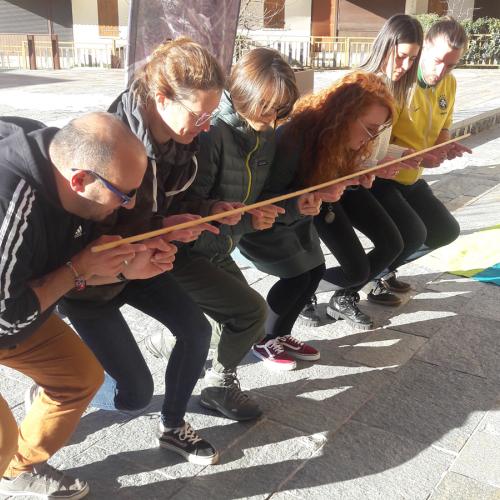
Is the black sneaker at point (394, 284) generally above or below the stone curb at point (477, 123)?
below

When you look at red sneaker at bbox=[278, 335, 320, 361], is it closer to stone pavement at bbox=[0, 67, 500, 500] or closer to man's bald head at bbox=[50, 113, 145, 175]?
stone pavement at bbox=[0, 67, 500, 500]

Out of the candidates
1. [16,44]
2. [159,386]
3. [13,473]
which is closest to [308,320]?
[159,386]

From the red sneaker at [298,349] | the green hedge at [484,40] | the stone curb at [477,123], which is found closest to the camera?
the red sneaker at [298,349]

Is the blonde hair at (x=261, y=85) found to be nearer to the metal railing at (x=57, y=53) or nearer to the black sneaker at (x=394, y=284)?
the black sneaker at (x=394, y=284)

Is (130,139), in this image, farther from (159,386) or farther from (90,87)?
(90,87)

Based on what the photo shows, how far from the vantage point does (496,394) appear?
3104 mm

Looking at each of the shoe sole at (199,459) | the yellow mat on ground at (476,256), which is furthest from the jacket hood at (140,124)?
the yellow mat on ground at (476,256)

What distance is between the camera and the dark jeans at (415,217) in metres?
3.79

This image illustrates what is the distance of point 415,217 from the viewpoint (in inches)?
150

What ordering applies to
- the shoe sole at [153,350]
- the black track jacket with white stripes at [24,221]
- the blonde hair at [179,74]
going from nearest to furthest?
the black track jacket with white stripes at [24,221], the blonde hair at [179,74], the shoe sole at [153,350]

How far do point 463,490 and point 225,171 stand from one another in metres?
1.56

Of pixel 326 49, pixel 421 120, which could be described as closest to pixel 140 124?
pixel 421 120

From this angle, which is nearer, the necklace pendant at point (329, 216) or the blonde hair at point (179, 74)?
the blonde hair at point (179, 74)

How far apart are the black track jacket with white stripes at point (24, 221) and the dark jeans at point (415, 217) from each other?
7.38 ft
